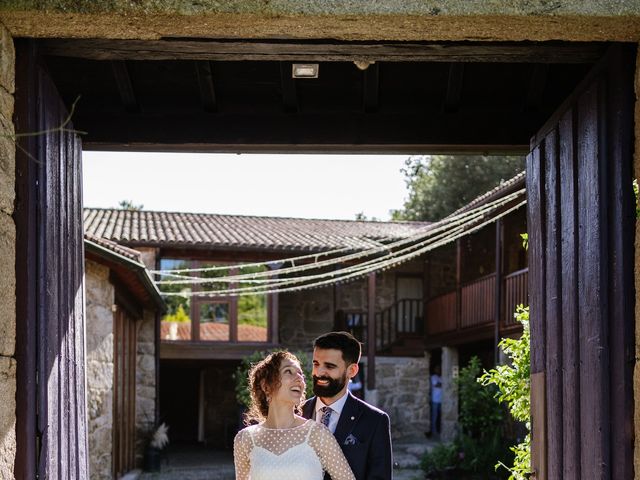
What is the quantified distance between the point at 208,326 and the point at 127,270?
13.6 meters

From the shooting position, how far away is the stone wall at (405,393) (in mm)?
22766

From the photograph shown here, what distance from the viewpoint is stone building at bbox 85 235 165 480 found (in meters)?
11.6

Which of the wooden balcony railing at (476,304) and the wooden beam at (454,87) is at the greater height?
the wooden beam at (454,87)

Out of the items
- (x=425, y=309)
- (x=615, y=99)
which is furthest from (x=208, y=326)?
(x=615, y=99)

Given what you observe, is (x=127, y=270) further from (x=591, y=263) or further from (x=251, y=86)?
(x=591, y=263)

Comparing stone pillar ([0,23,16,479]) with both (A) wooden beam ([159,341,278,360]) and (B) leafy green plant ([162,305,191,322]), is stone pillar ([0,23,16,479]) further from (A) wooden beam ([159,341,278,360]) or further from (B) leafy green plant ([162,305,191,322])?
(B) leafy green plant ([162,305,191,322])

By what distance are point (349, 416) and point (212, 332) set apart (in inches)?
810

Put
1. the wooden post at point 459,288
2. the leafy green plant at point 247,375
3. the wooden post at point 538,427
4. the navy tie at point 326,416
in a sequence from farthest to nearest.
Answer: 1. the wooden post at point 459,288
2. the leafy green plant at point 247,375
3. the wooden post at point 538,427
4. the navy tie at point 326,416

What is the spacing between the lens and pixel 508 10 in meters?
4.05

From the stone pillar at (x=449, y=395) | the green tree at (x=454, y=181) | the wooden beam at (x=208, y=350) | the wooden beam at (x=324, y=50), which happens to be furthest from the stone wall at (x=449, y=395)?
the wooden beam at (x=324, y=50)

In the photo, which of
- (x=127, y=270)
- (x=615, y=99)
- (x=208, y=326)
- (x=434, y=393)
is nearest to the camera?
(x=615, y=99)

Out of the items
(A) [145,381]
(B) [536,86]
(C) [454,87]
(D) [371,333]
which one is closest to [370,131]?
(C) [454,87]

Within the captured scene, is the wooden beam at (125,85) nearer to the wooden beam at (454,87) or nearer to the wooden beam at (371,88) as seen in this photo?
the wooden beam at (371,88)

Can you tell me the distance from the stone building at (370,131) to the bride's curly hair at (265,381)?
2.78ft
